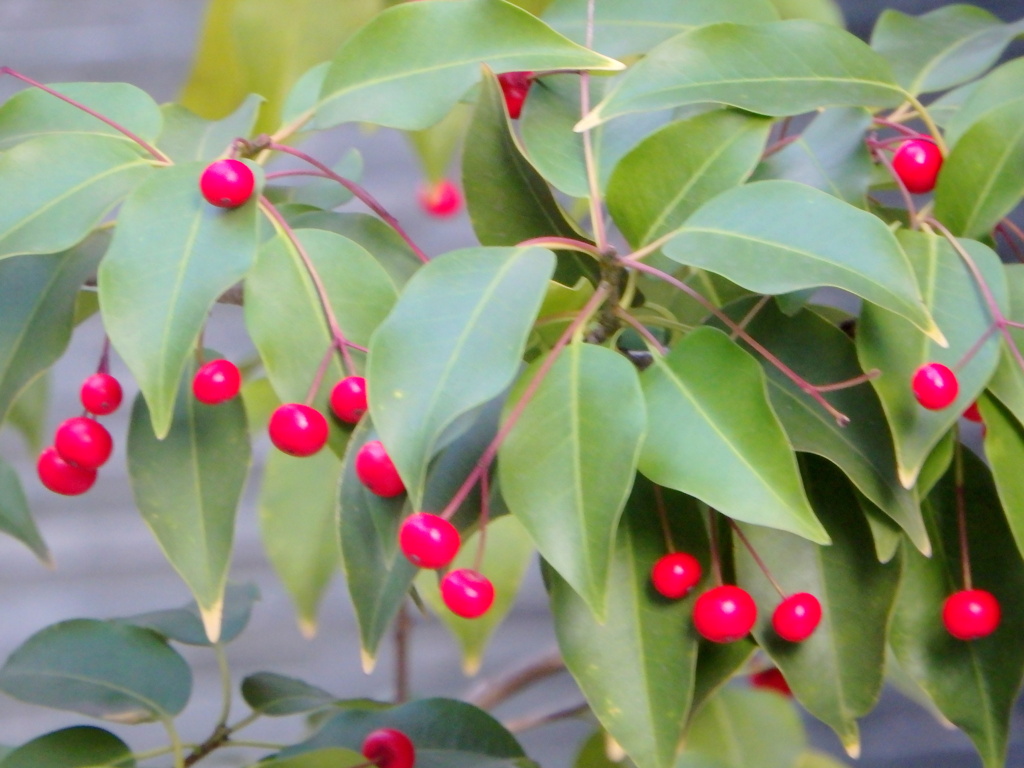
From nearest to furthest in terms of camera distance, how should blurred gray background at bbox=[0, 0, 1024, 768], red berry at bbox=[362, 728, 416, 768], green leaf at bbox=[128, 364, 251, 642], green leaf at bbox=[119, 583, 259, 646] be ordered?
green leaf at bbox=[128, 364, 251, 642] → red berry at bbox=[362, 728, 416, 768] → green leaf at bbox=[119, 583, 259, 646] → blurred gray background at bbox=[0, 0, 1024, 768]

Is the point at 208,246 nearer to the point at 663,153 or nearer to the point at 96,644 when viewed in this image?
the point at 663,153

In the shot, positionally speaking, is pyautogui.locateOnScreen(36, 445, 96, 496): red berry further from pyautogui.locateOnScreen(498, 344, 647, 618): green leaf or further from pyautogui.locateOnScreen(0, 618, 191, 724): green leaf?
pyautogui.locateOnScreen(498, 344, 647, 618): green leaf

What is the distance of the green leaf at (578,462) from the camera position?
0.37 meters

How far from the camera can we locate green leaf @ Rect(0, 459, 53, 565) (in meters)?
0.68

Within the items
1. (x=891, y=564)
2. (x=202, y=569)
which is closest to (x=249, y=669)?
(x=202, y=569)

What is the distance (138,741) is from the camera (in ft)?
5.72

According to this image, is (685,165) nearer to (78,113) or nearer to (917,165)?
(917,165)

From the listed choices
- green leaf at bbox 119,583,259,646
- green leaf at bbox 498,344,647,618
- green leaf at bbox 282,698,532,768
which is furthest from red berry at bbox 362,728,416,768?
green leaf at bbox 498,344,647,618

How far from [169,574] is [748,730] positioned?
3.56 ft

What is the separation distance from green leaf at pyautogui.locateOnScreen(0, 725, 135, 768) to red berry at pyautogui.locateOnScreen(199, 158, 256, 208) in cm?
→ 37

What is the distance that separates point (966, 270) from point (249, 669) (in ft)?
5.07

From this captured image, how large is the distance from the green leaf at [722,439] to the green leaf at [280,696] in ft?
1.24

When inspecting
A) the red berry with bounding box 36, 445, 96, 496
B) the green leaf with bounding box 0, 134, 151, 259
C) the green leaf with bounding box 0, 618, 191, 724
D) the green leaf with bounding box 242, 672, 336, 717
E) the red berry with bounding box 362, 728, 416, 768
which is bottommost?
the green leaf with bounding box 242, 672, 336, 717

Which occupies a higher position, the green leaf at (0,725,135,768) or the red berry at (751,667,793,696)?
the green leaf at (0,725,135,768)
